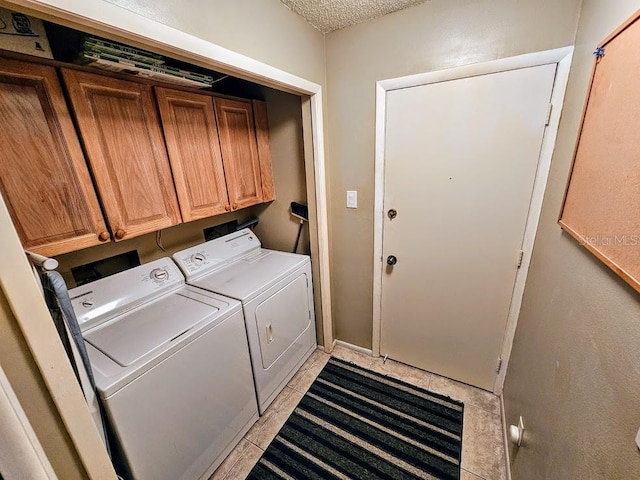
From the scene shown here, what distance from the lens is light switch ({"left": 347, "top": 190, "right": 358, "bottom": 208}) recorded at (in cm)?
190

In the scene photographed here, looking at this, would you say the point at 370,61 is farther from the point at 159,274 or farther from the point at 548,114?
the point at 159,274

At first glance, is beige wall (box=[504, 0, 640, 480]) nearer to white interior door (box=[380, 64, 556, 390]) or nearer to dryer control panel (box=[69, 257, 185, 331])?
white interior door (box=[380, 64, 556, 390])

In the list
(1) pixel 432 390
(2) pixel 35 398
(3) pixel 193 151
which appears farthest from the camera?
(1) pixel 432 390

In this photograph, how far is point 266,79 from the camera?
4.42ft

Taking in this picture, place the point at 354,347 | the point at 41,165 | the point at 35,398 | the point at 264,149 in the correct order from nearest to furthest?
the point at 35,398, the point at 41,165, the point at 264,149, the point at 354,347

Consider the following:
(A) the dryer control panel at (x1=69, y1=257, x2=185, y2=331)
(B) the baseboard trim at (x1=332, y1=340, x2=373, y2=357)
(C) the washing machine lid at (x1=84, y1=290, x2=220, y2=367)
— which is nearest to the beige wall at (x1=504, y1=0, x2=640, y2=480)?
(B) the baseboard trim at (x1=332, y1=340, x2=373, y2=357)

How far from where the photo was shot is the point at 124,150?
1.28 m

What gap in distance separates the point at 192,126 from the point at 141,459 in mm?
1618

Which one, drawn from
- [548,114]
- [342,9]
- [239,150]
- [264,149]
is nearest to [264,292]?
[239,150]

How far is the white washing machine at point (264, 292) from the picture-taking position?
1609mm

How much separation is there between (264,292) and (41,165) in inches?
44.6

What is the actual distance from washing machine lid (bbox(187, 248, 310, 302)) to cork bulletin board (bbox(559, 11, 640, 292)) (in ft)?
4.77

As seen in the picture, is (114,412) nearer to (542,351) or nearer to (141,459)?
(141,459)

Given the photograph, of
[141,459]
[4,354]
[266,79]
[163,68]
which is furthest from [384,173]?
[141,459]
